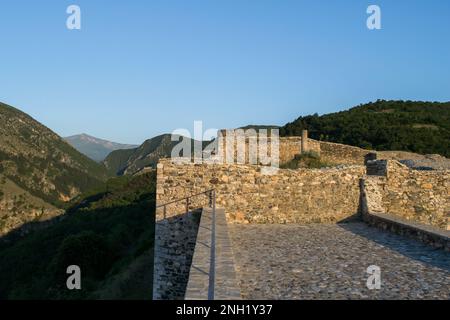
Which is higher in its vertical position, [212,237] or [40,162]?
[212,237]

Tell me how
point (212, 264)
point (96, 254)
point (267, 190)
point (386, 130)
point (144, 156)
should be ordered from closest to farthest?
point (212, 264)
point (267, 190)
point (96, 254)
point (386, 130)
point (144, 156)

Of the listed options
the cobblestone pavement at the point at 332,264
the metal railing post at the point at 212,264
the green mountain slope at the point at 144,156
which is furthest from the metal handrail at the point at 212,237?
the green mountain slope at the point at 144,156

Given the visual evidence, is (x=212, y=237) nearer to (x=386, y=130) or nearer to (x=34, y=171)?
(x=386, y=130)

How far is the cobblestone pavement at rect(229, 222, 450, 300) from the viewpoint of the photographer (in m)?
5.11

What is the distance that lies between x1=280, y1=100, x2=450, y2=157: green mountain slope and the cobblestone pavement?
24.5 m

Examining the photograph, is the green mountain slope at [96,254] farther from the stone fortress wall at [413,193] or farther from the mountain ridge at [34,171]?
the stone fortress wall at [413,193]

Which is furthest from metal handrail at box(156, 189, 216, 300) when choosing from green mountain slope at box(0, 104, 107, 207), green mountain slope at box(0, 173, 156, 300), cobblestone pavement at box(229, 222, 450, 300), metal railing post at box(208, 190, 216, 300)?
green mountain slope at box(0, 104, 107, 207)

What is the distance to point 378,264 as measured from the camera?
6.54 meters

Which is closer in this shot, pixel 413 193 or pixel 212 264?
pixel 212 264

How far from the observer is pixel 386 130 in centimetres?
3469

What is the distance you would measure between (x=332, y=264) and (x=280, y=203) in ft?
13.6

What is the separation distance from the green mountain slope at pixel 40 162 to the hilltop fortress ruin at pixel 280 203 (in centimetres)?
5356

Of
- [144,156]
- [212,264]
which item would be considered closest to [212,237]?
[212,264]
